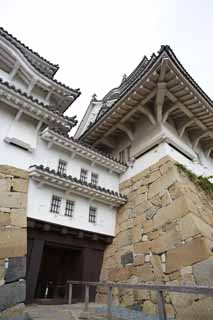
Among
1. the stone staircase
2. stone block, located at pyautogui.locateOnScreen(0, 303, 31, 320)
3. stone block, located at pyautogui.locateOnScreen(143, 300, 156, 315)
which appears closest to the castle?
stone block, located at pyautogui.locateOnScreen(0, 303, 31, 320)

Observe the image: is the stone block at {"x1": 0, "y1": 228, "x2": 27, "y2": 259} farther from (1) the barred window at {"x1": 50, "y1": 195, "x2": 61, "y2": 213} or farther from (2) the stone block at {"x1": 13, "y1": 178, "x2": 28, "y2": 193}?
(1) the barred window at {"x1": 50, "y1": 195, "x2": 61, "y2": 213}

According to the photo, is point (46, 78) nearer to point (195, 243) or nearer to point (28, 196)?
point (28, 196)

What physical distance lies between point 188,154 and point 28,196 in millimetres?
6521

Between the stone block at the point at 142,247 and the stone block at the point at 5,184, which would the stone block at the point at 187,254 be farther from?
the stone block at the point at 5,184

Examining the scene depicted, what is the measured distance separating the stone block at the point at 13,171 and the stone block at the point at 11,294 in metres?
2.79

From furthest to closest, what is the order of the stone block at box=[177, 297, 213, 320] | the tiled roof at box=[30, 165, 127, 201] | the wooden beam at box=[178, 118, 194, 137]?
1. the wooden beam at box=[178, 118, 194, 137]
2. the tiled roof at box=[30, 165, 127, 201]
3. the stone block at box=[177, 297, 213, 320]

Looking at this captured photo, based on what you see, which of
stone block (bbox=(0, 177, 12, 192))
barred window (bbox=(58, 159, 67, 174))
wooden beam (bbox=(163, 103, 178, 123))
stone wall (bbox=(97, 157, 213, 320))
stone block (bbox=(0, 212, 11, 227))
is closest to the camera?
stone wall (bbox=(97, 157, 213, 320))

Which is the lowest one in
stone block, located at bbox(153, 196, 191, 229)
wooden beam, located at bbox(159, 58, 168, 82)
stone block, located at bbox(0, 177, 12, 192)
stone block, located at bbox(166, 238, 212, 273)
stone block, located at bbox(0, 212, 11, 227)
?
stone block, located at bbox(166, 238, 212, 273)

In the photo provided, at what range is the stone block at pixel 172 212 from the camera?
599 cm

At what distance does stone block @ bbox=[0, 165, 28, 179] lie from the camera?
6074 millimetres

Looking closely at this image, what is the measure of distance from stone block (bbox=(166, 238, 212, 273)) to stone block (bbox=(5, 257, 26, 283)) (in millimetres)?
3715

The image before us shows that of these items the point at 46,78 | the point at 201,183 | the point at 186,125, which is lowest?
the point at 201,183

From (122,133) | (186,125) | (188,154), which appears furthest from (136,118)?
(188,154)

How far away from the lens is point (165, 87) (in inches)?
292
